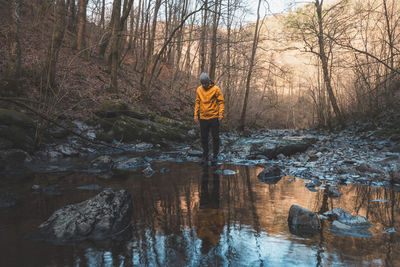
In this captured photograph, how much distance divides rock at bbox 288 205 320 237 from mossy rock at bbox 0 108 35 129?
7.25 m

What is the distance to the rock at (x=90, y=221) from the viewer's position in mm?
2520

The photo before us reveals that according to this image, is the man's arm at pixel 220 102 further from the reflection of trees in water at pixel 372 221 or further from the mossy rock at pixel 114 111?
the mossy rock at pixel 114 111

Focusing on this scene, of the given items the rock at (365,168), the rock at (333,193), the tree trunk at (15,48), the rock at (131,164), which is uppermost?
the tree trunk at (15,48)

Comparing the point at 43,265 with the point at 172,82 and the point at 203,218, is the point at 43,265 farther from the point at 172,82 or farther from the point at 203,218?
the point at 172,82

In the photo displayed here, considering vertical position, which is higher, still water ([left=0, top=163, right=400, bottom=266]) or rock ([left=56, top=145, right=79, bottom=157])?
rock ([left=56, top=145, right=79, bottom=157])

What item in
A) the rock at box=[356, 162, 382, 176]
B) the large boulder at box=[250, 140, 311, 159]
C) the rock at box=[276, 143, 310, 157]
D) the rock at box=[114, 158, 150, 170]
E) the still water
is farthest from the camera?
the rock at box=[276, 143, 310, 157]

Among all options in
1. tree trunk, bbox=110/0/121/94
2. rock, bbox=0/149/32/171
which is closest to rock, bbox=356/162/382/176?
rock, bbox=0/149/32/171

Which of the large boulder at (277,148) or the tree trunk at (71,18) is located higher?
the tree trunk at (71,18)

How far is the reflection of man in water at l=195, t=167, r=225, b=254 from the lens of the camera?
8.18ft

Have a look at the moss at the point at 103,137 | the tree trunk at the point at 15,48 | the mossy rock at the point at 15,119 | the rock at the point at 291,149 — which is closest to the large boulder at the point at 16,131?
the mossy rock at the point at 15,119

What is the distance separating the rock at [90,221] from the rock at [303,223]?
5.82 feet

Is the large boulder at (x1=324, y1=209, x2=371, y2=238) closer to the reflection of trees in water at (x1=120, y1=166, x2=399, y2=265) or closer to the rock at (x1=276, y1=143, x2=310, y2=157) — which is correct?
the reflection of trees in water at (x1=120, y1=166, x2=399, y2=265)

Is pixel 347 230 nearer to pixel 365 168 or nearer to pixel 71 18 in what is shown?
pixel 365 168

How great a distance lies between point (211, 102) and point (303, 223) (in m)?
4.49
